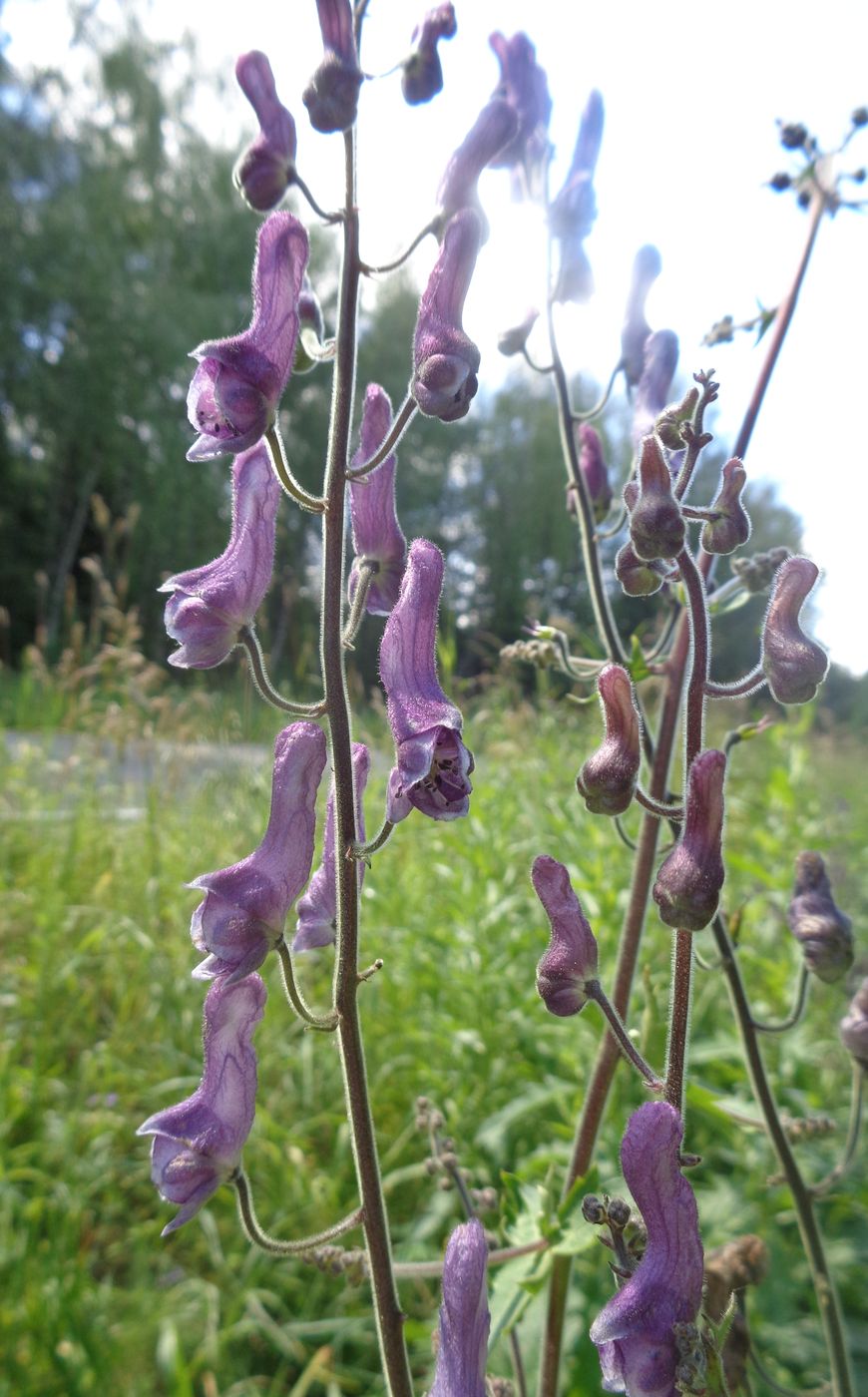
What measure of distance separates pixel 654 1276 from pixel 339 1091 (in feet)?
8.08

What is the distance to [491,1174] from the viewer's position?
8.26 feet

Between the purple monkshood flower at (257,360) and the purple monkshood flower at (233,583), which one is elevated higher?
the purple monkshood flower at (257,360)

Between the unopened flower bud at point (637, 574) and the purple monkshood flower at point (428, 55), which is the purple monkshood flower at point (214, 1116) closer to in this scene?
the unopened flower bud at point (637, 574)

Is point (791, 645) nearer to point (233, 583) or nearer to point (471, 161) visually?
point (233, 583)

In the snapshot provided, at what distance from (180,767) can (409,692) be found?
3648mm

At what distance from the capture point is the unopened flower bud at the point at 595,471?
1732 mm

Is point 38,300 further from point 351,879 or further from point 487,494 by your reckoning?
point 351,879

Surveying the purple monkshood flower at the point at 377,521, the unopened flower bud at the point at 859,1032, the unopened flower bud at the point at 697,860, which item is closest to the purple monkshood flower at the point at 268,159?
the purple monkshood flower at the point at 377,521

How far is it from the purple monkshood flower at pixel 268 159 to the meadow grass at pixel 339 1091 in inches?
52.5

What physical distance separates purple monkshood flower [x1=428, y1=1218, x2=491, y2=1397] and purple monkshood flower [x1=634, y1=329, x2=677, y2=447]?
4.26 feet

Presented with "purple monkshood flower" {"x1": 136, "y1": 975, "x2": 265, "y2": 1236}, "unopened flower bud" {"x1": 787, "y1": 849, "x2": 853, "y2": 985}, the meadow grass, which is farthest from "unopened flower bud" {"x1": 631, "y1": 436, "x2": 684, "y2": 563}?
the meadow grass

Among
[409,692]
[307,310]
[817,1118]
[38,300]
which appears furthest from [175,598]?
[38,300]

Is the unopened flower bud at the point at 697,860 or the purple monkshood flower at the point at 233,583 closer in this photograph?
the unopened flower bud at the point at 697,860

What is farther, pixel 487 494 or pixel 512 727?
pixel 487 494
